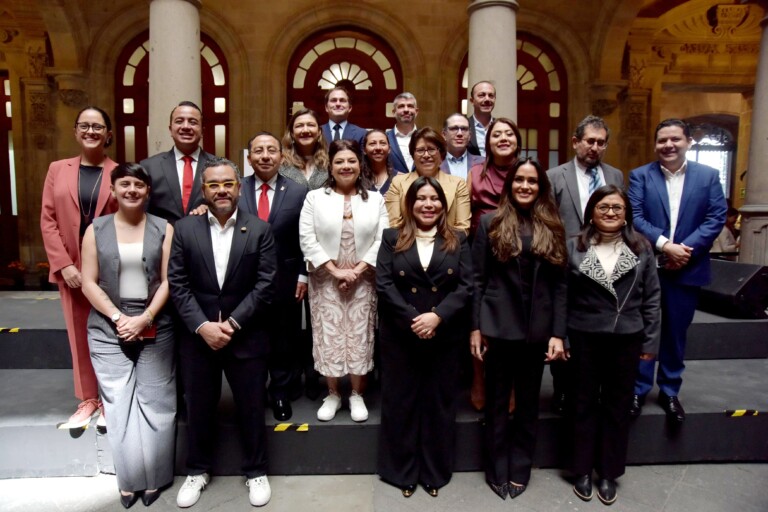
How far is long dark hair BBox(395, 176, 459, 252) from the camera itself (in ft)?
9.09

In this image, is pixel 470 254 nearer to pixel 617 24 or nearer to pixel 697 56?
pixel 617 24

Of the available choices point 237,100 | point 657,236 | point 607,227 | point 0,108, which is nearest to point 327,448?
point 607,227

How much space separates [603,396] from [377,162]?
2.03 metres

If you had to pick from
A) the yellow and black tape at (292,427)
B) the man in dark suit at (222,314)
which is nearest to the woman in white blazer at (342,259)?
the yellow and black tape at (292,427)

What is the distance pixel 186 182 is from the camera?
3.14m

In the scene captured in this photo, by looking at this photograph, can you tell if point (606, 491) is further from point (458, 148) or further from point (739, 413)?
point (458, 148)

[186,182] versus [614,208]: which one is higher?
[186,182]

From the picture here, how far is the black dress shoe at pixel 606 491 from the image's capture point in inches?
111

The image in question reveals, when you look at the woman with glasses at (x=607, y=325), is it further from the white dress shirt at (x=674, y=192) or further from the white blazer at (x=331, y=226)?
the white blazer at (x=331, y=226)

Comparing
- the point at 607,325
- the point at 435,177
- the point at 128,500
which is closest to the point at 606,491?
the point at 607,325

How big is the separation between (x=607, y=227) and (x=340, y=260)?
1.57 meters

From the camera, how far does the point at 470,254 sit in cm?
287

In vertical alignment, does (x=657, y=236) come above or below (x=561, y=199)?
below

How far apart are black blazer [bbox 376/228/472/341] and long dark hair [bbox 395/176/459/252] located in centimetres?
3
